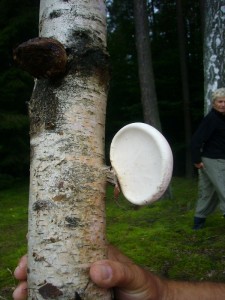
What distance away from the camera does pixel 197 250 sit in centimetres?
419

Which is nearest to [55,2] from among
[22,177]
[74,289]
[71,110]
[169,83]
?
[71,110]

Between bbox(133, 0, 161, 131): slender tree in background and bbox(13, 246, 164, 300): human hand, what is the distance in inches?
277

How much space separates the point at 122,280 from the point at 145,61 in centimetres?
767

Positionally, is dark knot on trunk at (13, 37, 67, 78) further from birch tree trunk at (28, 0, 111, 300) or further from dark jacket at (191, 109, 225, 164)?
dark jacket at (191, 109, 225, 164)

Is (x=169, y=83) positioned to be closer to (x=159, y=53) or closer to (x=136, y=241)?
(x=159, y=53)

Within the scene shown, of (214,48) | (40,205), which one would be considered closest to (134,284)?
(40,205)

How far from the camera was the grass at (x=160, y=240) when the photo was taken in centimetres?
368

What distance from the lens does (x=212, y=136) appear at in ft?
15.2

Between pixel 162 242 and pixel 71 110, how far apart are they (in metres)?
3.56

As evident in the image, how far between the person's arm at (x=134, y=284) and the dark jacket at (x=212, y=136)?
292 centimetres

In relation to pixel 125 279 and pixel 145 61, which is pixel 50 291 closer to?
pixel 125 279

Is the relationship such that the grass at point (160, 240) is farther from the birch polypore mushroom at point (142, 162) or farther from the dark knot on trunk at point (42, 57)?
the dark knot on trunk at point (42, 57)

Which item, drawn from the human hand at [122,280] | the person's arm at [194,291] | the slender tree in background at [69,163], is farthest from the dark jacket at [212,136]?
the slender tree in background at [69,163]

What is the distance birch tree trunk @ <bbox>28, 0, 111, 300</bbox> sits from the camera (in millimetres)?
1157
